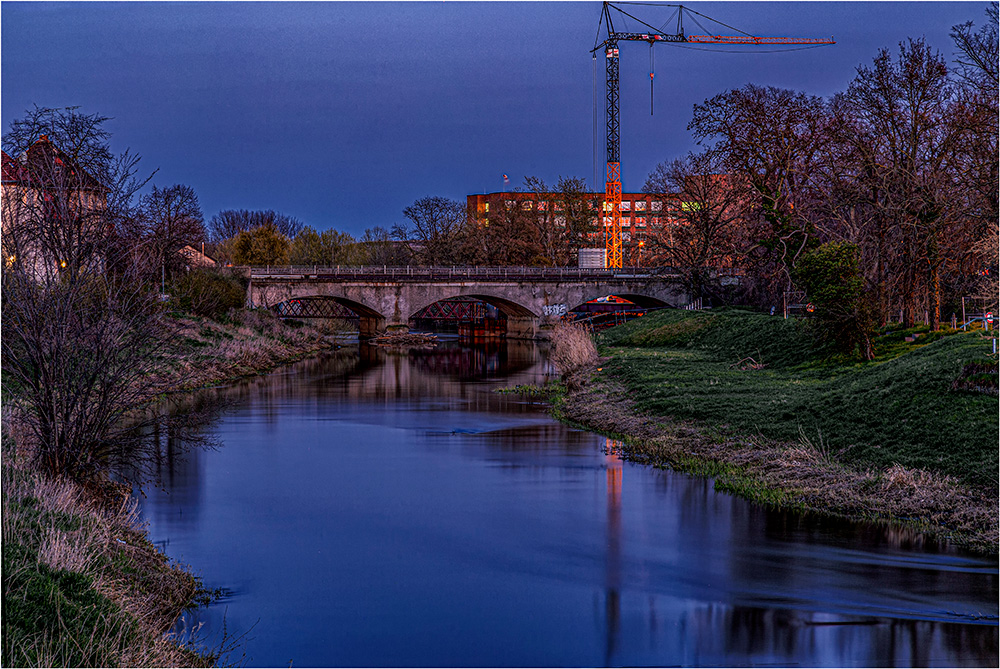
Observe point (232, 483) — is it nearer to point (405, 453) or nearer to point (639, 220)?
point (405, 453)

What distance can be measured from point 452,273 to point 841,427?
62.6 metres

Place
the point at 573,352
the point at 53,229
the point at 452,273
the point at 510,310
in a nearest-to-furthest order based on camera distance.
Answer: the point at 53,229 → the point at 573,352 → the point at 452,273 → the point at 510,310

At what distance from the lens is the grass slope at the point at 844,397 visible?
781 inches

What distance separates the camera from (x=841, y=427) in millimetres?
23000

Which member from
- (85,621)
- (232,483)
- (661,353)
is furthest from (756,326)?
(85,621)

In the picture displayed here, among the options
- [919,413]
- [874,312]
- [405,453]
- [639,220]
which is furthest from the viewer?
[639,220]

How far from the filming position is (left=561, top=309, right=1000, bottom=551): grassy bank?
1855 centimetres

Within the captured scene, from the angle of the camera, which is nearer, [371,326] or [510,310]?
[371,326]

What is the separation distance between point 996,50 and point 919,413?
15.1m

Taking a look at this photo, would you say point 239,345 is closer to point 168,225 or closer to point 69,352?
point 168,225

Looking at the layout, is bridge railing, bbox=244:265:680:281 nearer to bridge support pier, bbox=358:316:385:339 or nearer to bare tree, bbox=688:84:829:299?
bridge support pier, bbox=358:316:385:339

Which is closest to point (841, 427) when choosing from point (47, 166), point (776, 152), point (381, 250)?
point (47, 166)

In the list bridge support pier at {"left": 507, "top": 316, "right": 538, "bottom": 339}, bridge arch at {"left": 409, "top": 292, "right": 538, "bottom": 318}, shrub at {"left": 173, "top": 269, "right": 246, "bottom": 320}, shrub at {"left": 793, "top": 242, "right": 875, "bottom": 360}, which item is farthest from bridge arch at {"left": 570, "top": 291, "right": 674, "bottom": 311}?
shrub at {"left": 793, "top": 242, "right": 875, "bottom": 360}

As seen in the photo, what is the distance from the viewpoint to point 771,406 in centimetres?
2656
